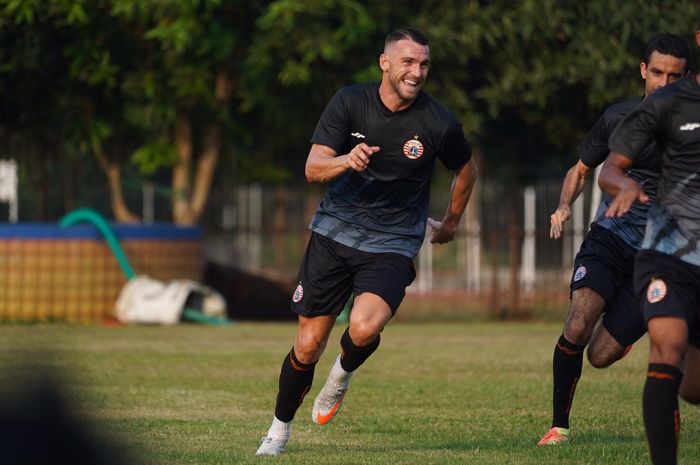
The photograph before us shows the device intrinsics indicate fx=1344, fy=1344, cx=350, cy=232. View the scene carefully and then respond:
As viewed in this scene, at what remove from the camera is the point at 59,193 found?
27.1 m

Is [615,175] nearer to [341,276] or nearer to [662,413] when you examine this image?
[662,413]

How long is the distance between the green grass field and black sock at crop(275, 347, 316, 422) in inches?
8.9

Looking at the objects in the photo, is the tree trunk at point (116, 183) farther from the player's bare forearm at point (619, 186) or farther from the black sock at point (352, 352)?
the player's bare forearm at point (619, 186)

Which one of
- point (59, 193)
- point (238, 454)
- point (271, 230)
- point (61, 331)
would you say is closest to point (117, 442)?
point (238, 454)

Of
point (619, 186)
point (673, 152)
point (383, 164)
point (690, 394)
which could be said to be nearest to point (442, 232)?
point (383, 164)

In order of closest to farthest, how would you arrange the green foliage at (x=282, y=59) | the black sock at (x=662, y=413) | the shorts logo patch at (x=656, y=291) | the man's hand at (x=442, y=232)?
the black sock at (x=662, y=413) < the shorts logo patch at (x=656, y=291) < the man's hand at (x=442, y=232) < the green foliage at (x=282, y=59)

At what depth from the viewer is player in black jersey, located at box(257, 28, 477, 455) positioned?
6836 mm

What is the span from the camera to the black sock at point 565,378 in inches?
293

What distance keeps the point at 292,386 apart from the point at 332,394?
0.27 meters

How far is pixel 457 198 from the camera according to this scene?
7.34 metres

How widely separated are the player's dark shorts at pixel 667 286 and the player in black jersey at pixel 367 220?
1502mm

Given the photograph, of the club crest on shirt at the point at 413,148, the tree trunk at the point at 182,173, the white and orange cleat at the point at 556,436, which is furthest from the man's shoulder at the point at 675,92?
the tree trunk at the point at 182,173

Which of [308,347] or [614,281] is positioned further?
[614,281]

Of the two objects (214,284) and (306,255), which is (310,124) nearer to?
(214,284)
